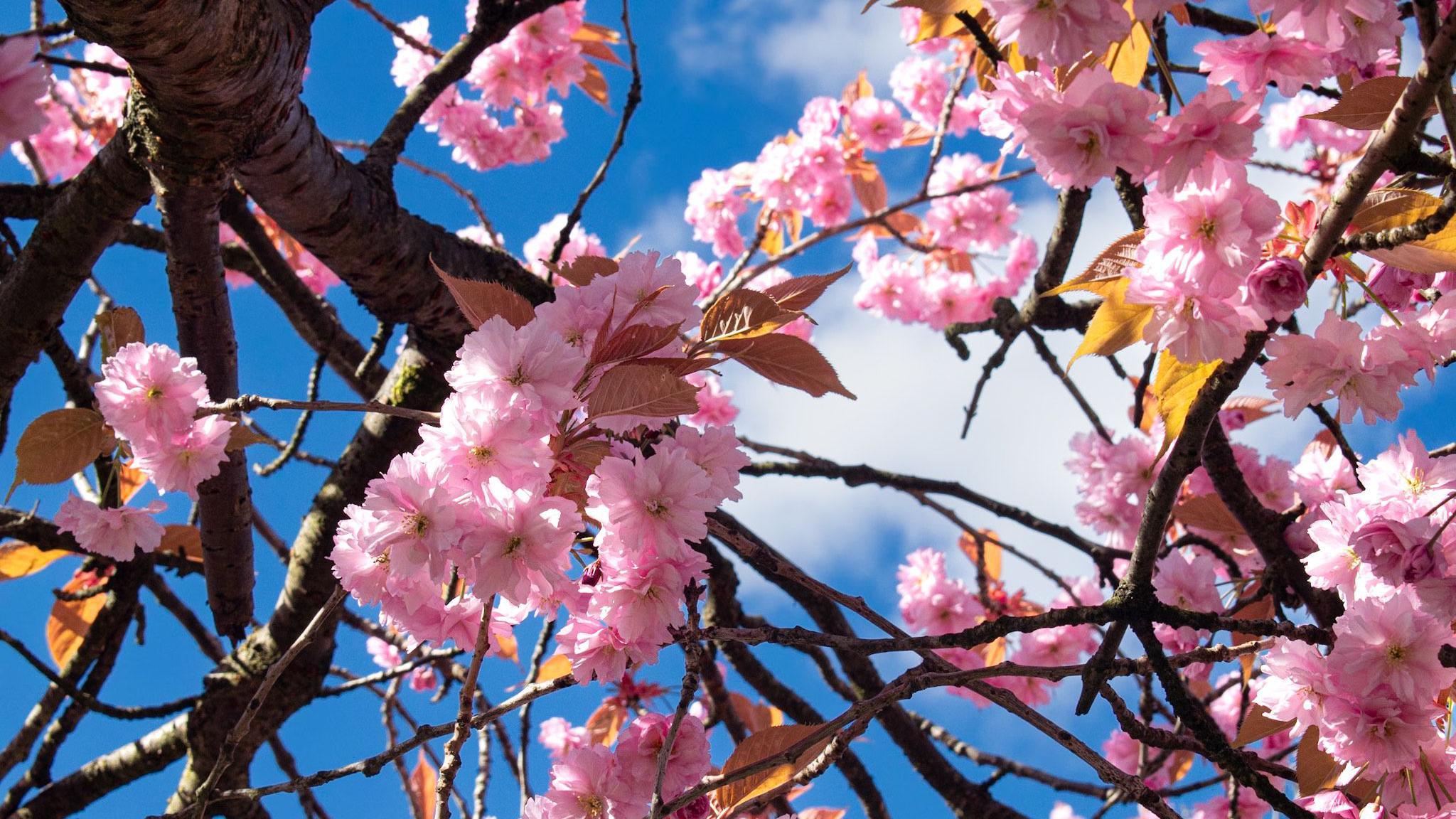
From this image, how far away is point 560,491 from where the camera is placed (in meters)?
1.12

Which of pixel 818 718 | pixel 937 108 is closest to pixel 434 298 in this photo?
pixel 818 718

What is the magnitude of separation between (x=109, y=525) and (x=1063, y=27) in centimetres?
165

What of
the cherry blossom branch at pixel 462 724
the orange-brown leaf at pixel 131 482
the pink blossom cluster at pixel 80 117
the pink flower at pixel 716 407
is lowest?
the cherry blossom branch at pixel 462 724

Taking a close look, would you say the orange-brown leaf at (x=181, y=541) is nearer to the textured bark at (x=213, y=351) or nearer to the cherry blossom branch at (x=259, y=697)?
the textured bark at (x=213, y=351)

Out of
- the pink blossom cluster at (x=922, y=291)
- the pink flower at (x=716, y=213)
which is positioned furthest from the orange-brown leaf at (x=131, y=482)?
the pink blossom cluster at (x=922, y=291)

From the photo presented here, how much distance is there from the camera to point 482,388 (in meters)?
0.95

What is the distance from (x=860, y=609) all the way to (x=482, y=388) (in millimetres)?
506

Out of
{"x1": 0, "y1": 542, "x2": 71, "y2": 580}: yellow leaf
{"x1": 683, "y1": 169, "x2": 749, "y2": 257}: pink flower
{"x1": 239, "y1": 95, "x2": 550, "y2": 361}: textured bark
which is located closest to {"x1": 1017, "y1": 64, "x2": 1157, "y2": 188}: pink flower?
{"x1": 239, "y1": 95, "x2": 550, "y2": 361}: textured bark

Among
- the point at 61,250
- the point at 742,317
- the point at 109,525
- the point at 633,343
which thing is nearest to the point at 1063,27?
the point at 742,317

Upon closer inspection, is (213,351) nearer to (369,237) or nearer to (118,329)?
(118,329)

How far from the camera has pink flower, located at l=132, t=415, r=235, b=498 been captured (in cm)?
141

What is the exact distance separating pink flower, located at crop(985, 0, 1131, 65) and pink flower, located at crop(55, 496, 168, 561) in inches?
60.4

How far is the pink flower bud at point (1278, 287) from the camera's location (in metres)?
1.00

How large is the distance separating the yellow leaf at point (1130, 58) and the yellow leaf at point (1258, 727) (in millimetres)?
840
